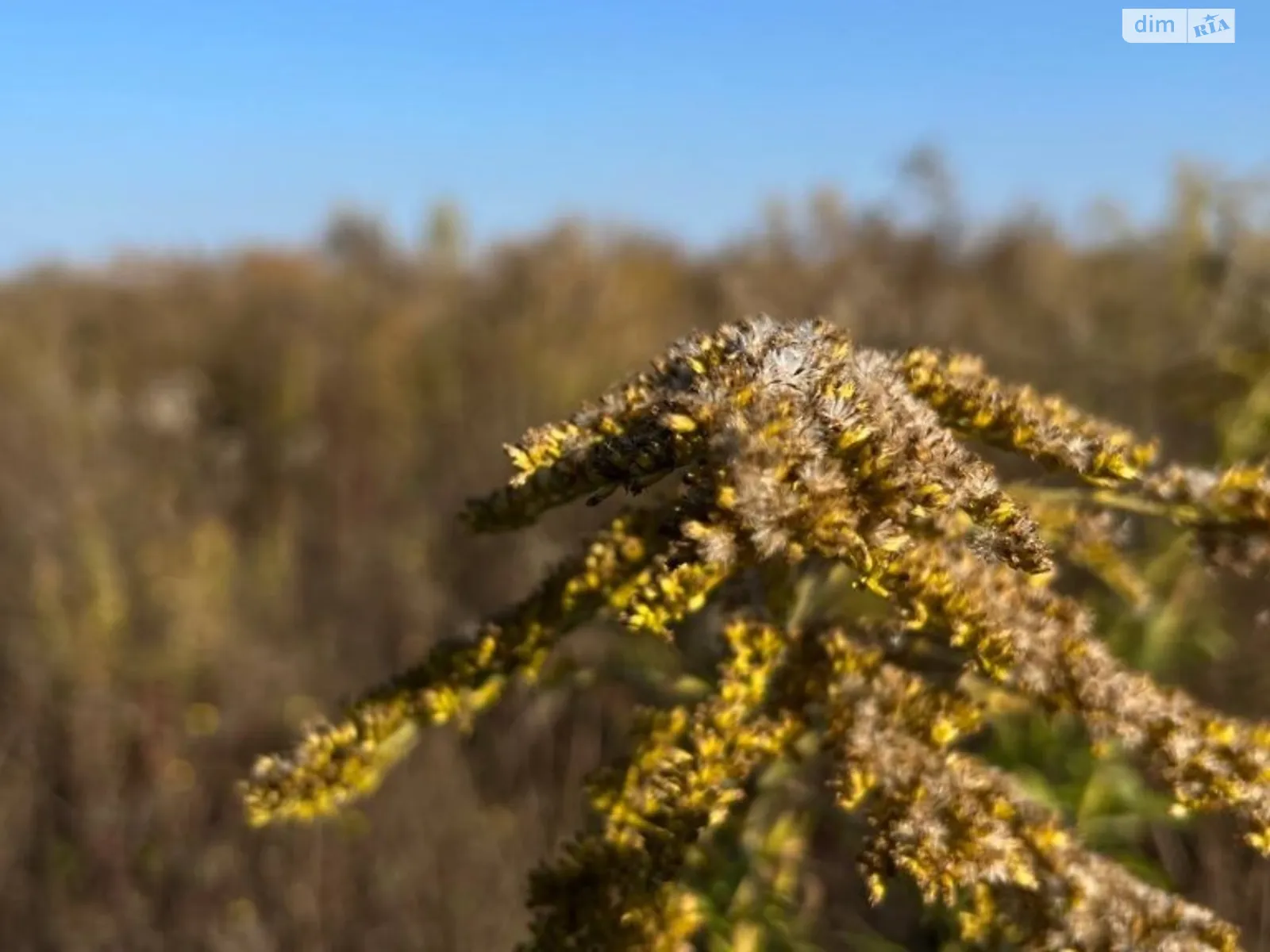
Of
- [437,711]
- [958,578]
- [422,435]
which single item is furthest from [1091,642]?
[422,435]

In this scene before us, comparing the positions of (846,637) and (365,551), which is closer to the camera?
(846,637)

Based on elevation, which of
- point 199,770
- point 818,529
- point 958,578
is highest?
point 818,529

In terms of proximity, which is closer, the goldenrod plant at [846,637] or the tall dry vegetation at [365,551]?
the goldenrod plant at [846,637]

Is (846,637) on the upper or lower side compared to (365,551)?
upper

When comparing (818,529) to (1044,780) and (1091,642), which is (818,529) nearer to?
(1091,642)
